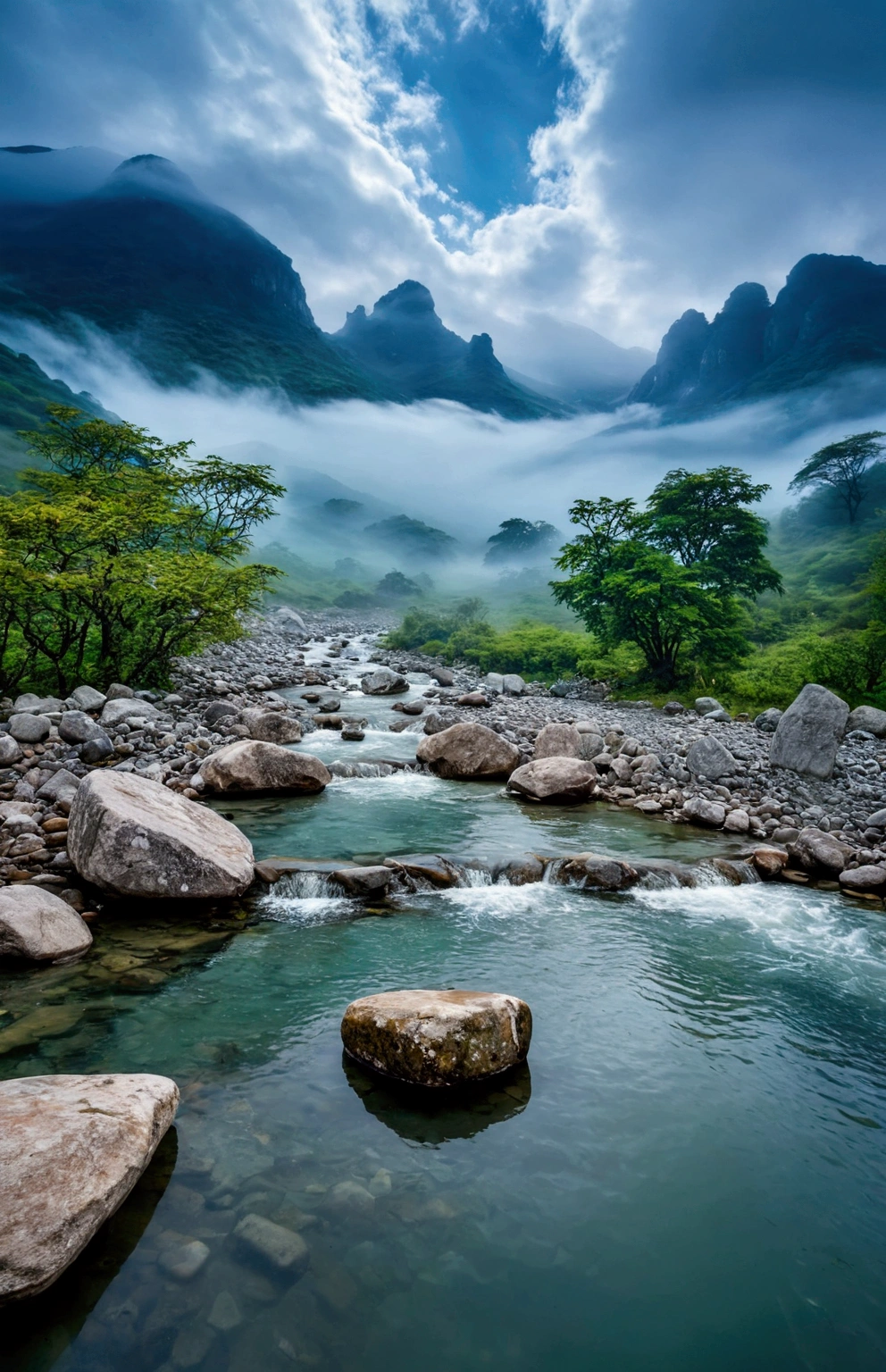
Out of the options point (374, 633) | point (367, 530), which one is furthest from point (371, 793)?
point (367, 530)

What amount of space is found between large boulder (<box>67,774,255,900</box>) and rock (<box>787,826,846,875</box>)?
31.7 ft

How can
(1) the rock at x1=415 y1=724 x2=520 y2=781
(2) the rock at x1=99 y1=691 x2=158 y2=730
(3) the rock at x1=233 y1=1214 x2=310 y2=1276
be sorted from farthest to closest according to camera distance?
(1) the rock at x1=415 y1=724 x2=520 y2=781 → (2) the rock at x1=99 y1=691 x2=158 y2=730 → (3) the rock at x1=233 y1=1214 x2=310 y2=1276

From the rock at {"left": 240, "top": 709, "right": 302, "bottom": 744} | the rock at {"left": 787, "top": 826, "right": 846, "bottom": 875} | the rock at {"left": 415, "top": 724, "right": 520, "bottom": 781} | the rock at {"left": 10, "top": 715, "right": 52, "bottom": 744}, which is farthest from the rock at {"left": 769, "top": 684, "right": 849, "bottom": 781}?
the rock at {"left": 10, "top": 715, "right": 52, "bottom": 744}

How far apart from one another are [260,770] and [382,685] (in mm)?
14122

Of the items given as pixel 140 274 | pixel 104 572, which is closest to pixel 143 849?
pixel 104 572

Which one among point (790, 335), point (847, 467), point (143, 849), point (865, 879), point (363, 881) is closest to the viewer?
point (143, 849)

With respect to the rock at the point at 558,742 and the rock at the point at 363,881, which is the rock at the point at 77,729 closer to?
the rock at the point at 363,881

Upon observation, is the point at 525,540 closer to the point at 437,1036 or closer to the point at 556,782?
the point at 556,782

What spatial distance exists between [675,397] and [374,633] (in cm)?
16817

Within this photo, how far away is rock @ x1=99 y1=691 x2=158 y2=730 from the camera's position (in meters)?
14.9

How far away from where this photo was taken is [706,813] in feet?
42.9

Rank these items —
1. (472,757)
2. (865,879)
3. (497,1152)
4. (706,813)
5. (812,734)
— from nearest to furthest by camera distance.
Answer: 1. (497,1152)
2. (865,879)
3. (706,813)
4. (812,734)
5. (472,757)

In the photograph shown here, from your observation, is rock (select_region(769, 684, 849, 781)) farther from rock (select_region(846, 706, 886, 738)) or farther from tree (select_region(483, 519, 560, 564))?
tree (select_region(483, 519, 560, 564))

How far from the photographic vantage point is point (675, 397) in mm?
182250
